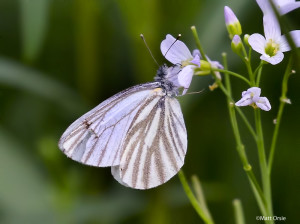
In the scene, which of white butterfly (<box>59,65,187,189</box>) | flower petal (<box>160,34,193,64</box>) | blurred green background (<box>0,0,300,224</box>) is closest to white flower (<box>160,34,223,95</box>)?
flower petal (<box>160,34,193,64</box>)

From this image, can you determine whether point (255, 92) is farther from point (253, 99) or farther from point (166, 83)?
point (166, 83)

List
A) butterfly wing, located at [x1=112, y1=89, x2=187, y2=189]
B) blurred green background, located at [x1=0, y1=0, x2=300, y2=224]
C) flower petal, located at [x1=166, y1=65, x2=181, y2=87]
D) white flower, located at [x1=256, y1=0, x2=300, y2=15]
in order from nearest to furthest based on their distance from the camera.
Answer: white flower, located at [x1=256, y1=0, x2=300, y2=15] → butterfly wing, located at [x1=112, y1=89, x2=187, y2=189] → flower petal, located at [x1=166, y1=65, x2=181, y2=87] → blurred green background, located at [x1=0, y1=0, x2=300, y2=224]

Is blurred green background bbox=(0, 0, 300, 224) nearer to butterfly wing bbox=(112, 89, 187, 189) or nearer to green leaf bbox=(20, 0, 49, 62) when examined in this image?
green leaf bbox=(20, 0, 49, 62)

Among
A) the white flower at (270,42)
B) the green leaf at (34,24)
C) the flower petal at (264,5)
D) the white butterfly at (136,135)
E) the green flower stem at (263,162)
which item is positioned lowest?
the green flower stem at (263,162)

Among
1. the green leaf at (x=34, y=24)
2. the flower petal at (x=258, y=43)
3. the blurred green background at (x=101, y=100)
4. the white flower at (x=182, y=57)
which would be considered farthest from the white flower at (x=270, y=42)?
the green leaf at (x=34, y=24)

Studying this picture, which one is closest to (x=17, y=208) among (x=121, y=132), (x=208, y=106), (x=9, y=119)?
(x=9, y=119)

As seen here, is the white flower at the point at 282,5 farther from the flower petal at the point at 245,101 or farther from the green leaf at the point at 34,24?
the green leaf at the point at 34,24
